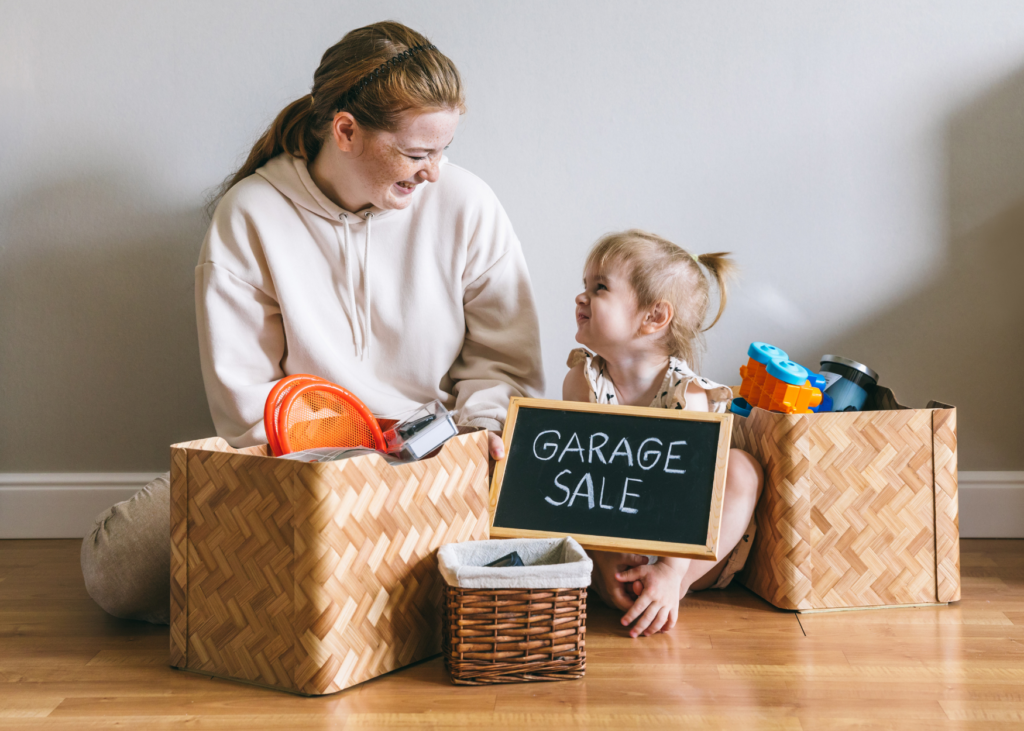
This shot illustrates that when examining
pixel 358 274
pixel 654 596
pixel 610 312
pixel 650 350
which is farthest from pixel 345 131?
pixel 654 596

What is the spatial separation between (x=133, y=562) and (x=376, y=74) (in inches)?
32.6

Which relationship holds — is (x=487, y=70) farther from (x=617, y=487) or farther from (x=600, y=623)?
(x=600, y=623)

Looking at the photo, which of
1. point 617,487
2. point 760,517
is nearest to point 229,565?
point 617,487

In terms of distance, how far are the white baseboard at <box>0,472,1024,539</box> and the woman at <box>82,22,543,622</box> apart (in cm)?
50

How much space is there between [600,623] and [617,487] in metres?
0.22

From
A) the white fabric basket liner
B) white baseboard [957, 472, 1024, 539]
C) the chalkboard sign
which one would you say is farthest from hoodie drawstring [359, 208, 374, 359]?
white baseboard [957, 472, 1024, 539]

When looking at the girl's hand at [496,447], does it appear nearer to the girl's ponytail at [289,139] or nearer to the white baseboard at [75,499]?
the girl's ponytail at [289,139]

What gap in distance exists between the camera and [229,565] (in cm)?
103

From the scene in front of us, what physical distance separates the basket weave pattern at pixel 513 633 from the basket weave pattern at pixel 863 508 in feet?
1.35

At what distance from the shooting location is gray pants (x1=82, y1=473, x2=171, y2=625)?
124cm

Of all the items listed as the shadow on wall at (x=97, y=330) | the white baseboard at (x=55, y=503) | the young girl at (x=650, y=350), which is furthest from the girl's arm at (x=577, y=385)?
the white baseboard at (x=55, y=503)

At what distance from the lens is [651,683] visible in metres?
1.05

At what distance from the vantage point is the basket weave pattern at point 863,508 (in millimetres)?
1272

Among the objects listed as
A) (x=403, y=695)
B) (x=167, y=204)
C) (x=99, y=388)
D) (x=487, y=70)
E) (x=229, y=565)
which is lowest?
(x=403, y=695)
